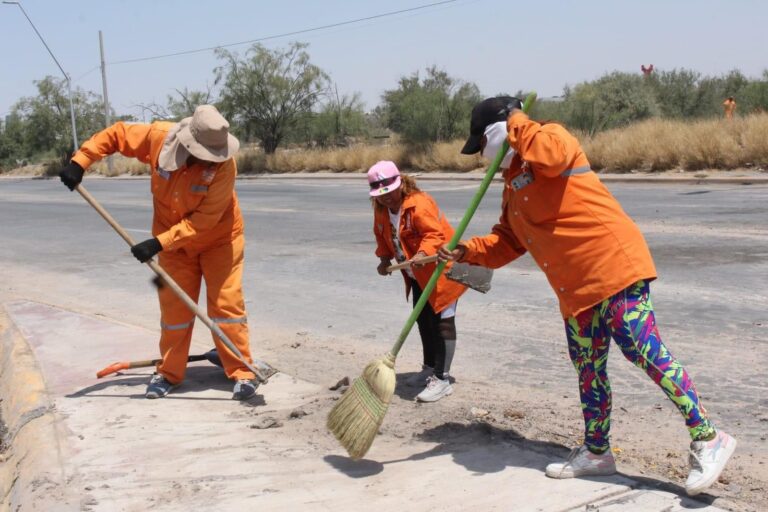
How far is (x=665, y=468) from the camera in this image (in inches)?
163

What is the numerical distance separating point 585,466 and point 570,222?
3.52 ft

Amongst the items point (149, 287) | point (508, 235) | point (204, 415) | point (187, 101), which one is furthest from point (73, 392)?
point (187, 101)

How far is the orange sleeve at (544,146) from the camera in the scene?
355 cm

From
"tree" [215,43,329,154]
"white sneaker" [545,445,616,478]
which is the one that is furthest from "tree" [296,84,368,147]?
"white sneaker" [545,445,616,478]

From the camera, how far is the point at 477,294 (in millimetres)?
8469

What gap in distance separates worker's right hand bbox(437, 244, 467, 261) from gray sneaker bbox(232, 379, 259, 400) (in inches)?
67.5

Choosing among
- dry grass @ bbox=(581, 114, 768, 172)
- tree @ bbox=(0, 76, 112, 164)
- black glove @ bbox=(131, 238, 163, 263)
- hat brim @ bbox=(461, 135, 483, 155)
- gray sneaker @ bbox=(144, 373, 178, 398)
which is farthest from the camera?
A: tree @ bbox=(0, 76, 112, 164)

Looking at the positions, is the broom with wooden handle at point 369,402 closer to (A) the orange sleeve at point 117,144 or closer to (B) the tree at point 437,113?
(A) the orange sleeve at point 117,144

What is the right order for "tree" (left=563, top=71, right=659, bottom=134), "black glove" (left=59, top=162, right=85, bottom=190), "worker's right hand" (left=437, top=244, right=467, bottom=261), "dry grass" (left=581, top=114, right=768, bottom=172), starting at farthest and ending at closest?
"tree" (left=563, top=71, right=659, bottom=134) < "dry grass" (left=581, top=114, right=768, bottom=172) < "black glove" (left=59, top=162, right=85, bottom=190) < "worker's right hand" (left=437, top=244, right=467, bottom=261)

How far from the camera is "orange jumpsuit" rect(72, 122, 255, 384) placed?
17.4 feet

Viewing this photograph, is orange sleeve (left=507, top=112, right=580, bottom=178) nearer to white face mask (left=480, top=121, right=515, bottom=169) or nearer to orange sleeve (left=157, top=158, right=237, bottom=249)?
white face mask (left=480, top=121, right=515, bottom=169)

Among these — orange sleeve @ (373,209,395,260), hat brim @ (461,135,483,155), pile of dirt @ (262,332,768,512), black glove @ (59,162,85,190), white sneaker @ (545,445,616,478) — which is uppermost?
hat brim @ (461,135,483,155)

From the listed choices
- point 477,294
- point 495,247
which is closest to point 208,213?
point 495,247

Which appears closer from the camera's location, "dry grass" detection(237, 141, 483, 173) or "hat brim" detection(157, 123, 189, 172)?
"hat brim" detection(157, 123, 189, 172)
